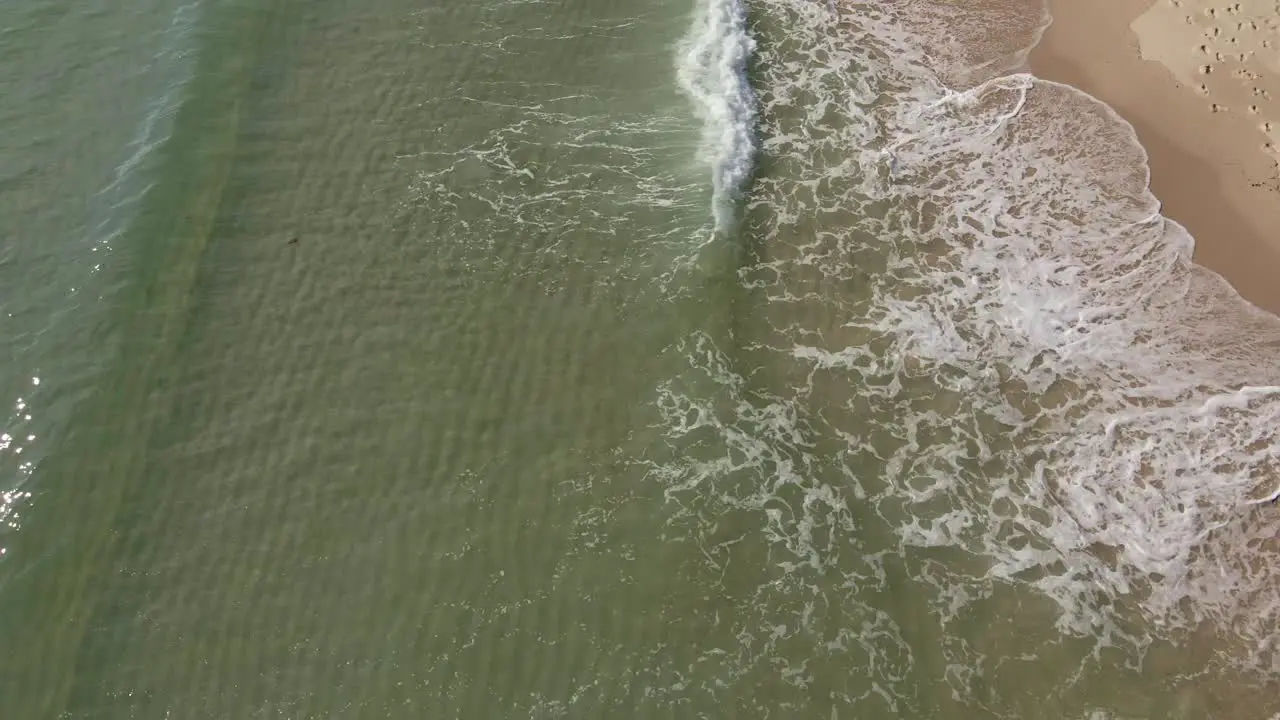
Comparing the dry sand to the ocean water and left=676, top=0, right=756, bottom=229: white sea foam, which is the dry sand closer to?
the ocean water

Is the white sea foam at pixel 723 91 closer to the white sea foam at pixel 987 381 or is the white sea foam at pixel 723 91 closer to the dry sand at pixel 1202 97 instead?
the white sea foam at pixel 987 381

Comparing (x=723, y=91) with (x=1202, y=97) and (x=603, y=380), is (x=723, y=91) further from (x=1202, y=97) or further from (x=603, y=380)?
(x=1202, y=97)

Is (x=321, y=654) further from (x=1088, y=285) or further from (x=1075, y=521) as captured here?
(x=1088, y=285)

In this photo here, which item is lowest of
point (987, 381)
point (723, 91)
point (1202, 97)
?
point (987, 381)

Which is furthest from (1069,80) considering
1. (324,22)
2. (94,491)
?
(94,491)

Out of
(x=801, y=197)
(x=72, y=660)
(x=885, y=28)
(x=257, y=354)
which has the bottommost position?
(x=72, y=660)

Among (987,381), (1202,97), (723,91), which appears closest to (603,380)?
(987,381)
